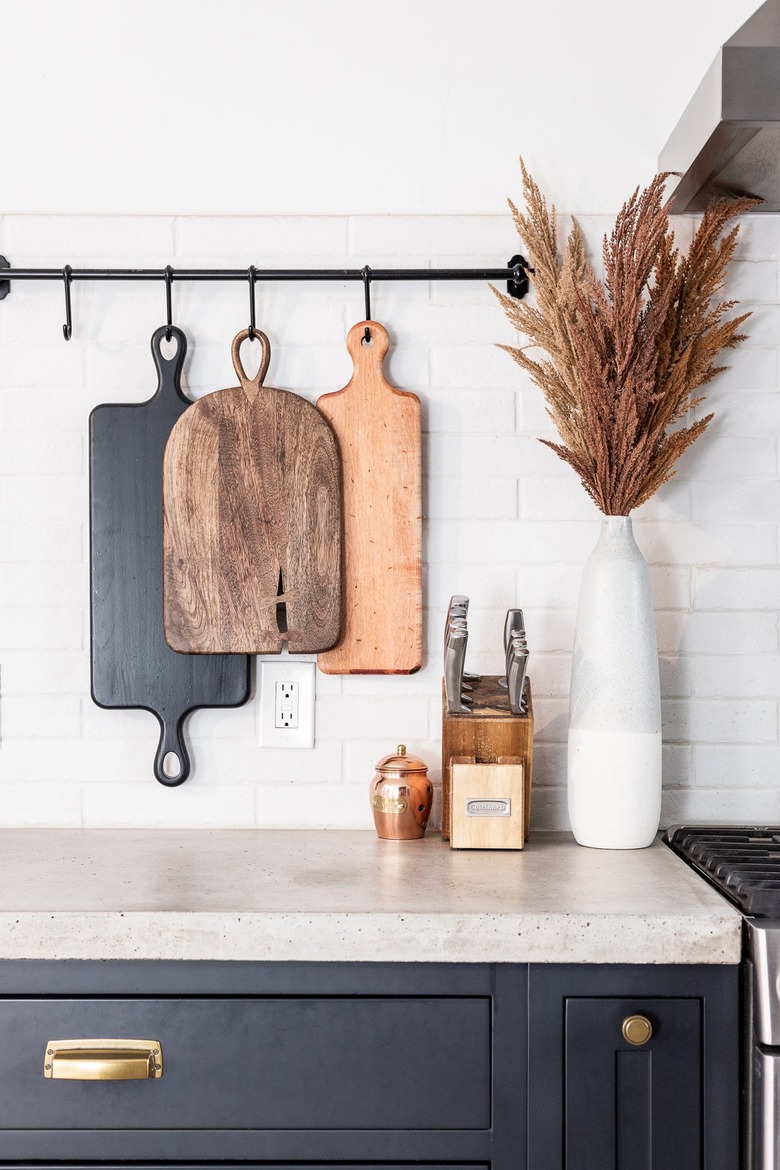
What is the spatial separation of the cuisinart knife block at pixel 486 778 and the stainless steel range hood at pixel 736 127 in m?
0.88

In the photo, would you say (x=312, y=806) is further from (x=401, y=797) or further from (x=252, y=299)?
(x=252, y=299)

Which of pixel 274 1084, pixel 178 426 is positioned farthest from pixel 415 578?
pixel 274 1084

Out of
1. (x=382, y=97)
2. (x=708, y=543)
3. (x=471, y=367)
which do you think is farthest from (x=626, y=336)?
(x=382, y=97)

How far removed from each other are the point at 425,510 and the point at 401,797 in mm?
485

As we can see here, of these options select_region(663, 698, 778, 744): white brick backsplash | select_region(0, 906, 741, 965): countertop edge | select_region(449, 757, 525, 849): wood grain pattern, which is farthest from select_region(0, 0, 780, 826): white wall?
select_region(0, 906, 741, 965): countertop edge

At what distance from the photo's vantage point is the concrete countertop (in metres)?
1.19

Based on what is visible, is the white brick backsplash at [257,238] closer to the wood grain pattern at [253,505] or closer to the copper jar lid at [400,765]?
the wood grain pattern at [253,505]

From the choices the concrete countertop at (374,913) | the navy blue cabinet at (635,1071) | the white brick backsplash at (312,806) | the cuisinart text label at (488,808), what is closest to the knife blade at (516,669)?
the cuisinart text label at (488,808)

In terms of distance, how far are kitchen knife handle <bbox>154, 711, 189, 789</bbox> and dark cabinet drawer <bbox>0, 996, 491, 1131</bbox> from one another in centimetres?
53

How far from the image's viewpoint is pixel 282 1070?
3.91 feet

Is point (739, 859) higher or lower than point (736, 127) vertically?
lower

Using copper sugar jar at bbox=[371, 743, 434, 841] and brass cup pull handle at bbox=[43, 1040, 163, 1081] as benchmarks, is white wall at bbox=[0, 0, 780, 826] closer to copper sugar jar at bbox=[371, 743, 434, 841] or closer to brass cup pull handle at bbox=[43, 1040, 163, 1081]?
copper sugar jar at bbox=[371, 743, 434, 841]

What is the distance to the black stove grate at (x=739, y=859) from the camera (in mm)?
1207

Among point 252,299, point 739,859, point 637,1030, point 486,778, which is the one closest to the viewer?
point 637,1030
